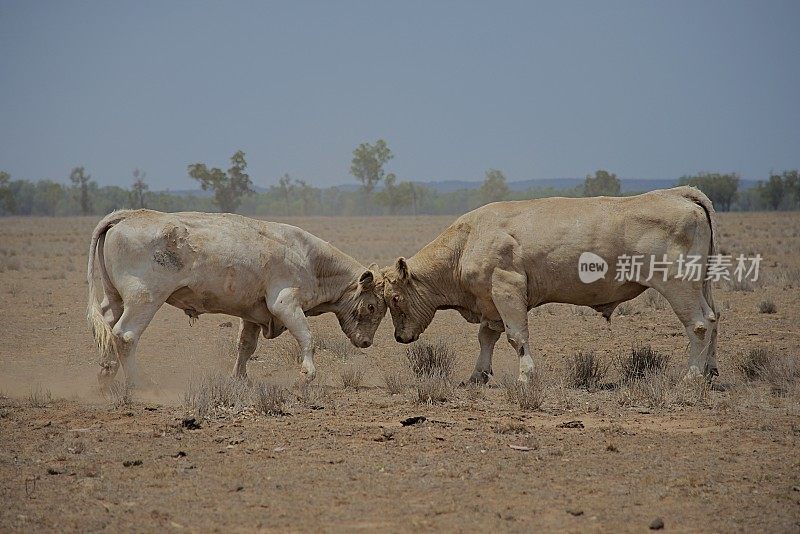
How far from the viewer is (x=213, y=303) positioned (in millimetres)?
11398

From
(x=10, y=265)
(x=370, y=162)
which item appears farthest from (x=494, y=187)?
(x=10, y=265)

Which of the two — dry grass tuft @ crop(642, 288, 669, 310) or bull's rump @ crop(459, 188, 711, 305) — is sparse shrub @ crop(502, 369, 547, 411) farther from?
dry grass tuft @ crop(642, 288, 669, 310)

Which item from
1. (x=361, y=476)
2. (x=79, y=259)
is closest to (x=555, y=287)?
(x=361, y=476)

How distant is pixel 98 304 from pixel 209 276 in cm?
128

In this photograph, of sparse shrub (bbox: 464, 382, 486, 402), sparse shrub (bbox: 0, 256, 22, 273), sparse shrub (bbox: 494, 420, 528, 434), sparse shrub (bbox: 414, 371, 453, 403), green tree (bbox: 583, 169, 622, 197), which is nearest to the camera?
sparse shrub (bbox: 494, 420, 528, 434)

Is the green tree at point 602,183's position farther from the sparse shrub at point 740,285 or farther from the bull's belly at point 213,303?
the bull's belly at point 213,303

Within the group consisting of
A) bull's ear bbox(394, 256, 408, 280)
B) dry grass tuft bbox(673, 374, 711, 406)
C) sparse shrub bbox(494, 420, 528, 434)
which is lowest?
sparse shrub bbox(494, 420, 528, 434)

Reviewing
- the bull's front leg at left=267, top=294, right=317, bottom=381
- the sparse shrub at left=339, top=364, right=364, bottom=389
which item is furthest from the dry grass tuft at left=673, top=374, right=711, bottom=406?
the bull's front leg at left=267, top=294, right=317, bottom=381

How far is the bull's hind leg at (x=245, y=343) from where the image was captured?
1234 cm

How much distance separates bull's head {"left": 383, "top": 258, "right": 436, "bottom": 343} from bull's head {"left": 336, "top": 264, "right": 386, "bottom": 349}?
12 cm

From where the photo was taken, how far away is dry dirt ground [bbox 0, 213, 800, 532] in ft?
21.5

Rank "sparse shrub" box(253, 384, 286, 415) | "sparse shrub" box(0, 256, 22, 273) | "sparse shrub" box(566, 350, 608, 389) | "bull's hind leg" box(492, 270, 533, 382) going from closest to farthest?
1. "sparse shrub" box(253, 384, 286, 415)
2. "bull's hind leg" box(492, 270, 533, 382)
3. "sparse shrub" box(566, 350, 608, 389)
4. "sparse shrub" box(0, 256, 22, 273)

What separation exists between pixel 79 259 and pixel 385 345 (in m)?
21.7

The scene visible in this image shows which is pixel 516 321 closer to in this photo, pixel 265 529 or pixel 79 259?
pixel 265 529
